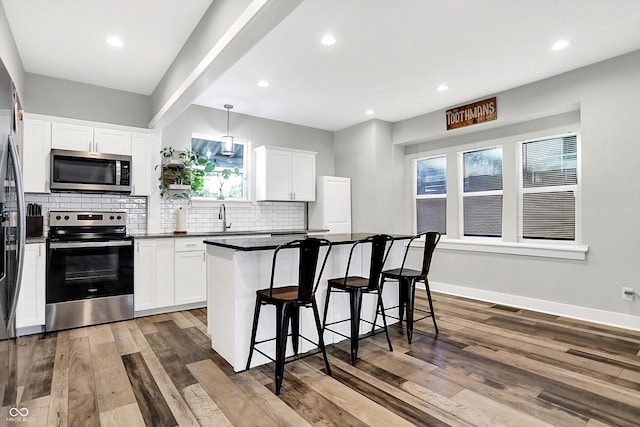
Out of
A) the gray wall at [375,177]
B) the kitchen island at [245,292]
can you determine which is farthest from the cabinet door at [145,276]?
the gray wall at [375,177]

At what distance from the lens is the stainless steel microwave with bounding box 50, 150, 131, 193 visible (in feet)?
12.3

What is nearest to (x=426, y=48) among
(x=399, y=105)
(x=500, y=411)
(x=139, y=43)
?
(x=399, y=105)

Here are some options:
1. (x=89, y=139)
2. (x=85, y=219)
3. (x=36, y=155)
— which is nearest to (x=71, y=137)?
(x=89, y=139)

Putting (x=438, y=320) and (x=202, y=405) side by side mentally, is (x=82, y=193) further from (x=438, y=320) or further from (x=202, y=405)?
(x=438, y=320)

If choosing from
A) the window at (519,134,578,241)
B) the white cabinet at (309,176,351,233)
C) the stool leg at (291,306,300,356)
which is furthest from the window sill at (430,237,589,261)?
the stool leg at (291,306,300,356)

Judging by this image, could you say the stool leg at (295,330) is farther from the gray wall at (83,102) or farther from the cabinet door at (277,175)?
the gray wall at (83,102)

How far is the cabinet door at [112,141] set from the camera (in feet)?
13.2

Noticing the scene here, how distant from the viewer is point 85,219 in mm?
3979

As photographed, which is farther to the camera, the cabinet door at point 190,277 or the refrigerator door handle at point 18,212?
the cabinet door at point 190,277

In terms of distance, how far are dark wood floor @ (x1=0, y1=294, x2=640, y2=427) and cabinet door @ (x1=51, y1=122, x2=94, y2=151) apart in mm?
1985

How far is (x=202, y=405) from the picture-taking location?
215 centimetres

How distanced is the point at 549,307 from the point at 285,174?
12.9 feet

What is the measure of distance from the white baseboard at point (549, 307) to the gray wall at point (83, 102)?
16.1ft

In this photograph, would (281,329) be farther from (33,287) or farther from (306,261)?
(33,287)
